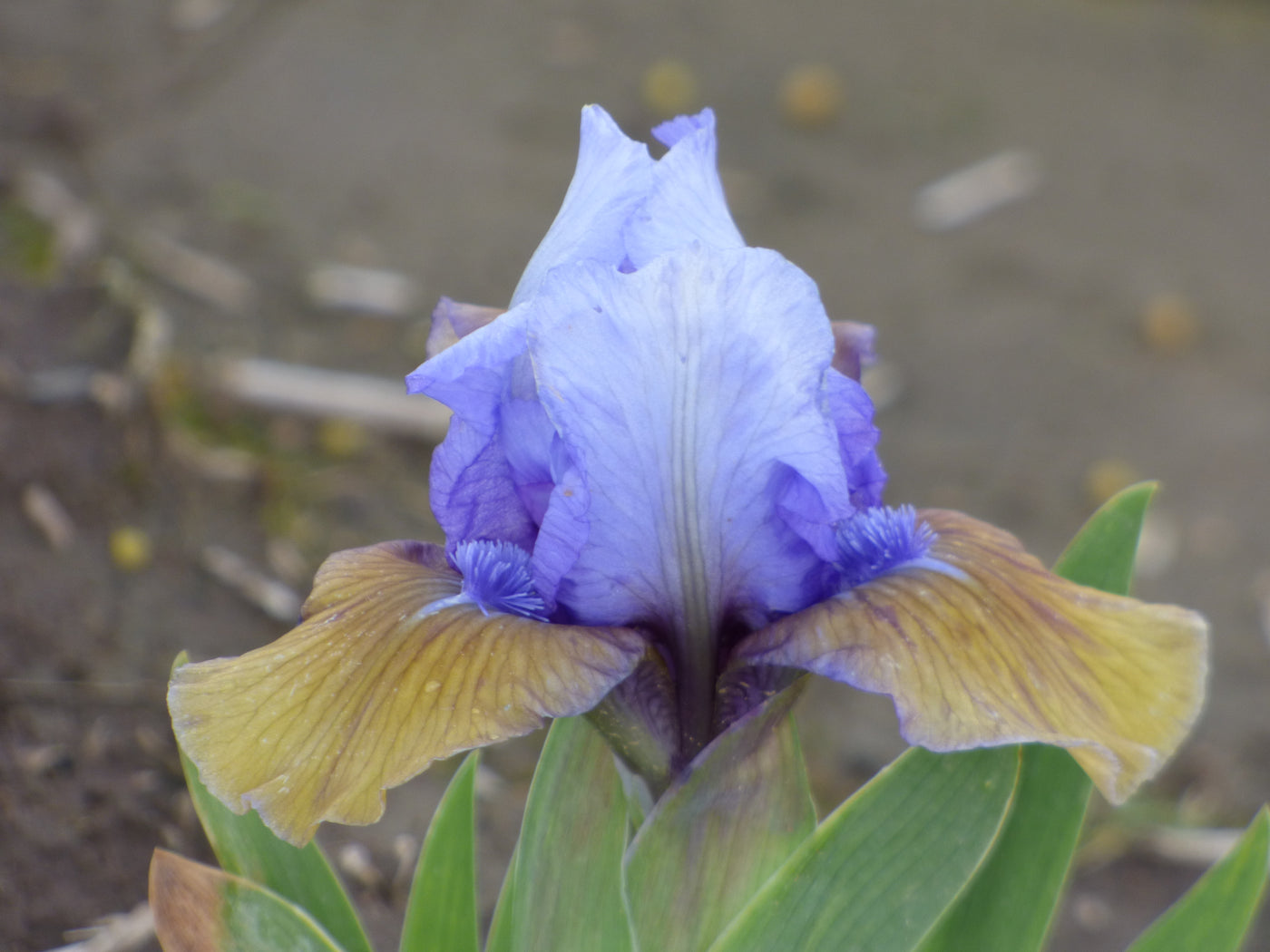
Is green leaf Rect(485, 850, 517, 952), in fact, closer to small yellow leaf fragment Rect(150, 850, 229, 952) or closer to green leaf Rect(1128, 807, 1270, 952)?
small yellow leaf fragment Rect(150, 850, 229, 952)

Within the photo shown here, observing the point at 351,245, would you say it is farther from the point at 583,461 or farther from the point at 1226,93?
the point at 1226,93

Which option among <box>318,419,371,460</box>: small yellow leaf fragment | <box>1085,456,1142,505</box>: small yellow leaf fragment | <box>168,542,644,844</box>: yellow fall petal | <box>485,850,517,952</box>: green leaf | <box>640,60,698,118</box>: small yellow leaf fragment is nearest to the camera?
<box>168,542,644,844</box>: yellow fall petal

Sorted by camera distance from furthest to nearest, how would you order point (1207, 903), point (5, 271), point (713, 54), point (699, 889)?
1. point (713, 54)
2. point (5, 271)
3. point (1207, 903)
4. point (699, 889)

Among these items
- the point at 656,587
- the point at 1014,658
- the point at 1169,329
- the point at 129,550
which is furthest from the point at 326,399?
the point at 1169,329

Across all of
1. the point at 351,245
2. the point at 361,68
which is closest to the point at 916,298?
the point at 351,245

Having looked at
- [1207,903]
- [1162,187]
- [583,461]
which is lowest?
[1207,903]

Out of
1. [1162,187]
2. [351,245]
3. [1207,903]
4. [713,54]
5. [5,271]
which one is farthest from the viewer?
[713,54]

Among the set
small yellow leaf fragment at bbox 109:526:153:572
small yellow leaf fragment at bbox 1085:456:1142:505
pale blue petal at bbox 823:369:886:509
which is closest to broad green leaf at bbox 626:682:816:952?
pale blue petal at bbox 823:369:886:509
